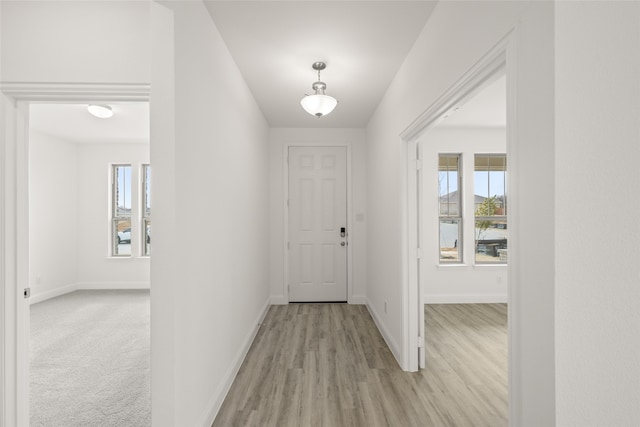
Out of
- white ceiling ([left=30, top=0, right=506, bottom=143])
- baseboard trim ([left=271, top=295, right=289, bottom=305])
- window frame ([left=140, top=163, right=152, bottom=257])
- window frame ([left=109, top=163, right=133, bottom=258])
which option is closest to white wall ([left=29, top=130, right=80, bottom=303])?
window frame ([left=109, top=163, right=133, bottom=258])

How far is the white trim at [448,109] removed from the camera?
3.94 feet

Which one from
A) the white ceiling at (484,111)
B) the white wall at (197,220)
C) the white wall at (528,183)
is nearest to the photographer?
the white wall at (528,183)

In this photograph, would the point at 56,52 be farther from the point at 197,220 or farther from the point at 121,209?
the point at 121,209

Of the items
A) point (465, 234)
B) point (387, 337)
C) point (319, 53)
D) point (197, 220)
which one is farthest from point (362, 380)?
point (465, 234)

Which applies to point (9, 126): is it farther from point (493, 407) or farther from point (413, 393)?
point (493, 407)

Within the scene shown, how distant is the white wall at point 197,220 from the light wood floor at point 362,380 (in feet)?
0.85

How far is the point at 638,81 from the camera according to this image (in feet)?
1.60

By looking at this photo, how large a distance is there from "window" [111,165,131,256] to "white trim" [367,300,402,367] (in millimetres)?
4792

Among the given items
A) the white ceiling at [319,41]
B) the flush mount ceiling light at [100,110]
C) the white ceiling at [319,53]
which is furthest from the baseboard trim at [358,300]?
the flush mount ceiling light at [100,110]

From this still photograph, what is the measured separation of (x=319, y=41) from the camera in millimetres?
2398

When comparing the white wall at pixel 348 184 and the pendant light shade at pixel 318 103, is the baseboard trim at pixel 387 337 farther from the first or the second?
the pendant light shade at pixel 318 103

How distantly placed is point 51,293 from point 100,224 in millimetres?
1336

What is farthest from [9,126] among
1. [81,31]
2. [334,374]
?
[334,374]

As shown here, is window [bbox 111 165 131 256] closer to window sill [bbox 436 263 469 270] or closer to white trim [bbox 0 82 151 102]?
white trim [bbox 0 82 151 102]
